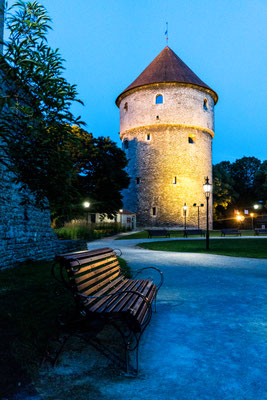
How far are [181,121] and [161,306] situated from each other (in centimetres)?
3621

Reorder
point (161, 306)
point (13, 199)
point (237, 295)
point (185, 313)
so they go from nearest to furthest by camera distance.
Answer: point (185, 313) → point (161, 306) → point (237, 295) → point (13, 199)

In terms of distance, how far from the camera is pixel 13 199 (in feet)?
25.8

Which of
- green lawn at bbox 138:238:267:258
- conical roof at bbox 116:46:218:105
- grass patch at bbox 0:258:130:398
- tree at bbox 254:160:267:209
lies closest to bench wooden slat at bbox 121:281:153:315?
grass patch at bbox 0:258:130:398

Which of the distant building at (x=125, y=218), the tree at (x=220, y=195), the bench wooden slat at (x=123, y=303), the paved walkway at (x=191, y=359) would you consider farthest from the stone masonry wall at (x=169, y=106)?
the bench wooden slat at (x=123, y=303)

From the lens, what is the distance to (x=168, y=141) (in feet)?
130

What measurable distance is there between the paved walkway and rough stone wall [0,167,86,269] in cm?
399

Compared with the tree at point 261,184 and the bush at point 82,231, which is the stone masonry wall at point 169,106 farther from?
the tree at point 261,184

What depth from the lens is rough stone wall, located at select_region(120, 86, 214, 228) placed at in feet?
128

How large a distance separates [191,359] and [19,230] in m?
6.24

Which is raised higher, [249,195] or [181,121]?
[181,121]

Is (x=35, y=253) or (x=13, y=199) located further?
(x=35, y=253)

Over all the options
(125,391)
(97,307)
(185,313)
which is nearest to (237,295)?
(185,313)

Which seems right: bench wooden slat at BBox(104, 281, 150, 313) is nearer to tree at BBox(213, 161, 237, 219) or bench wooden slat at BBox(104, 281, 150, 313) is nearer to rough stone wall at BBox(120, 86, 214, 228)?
rough stone wall at BBox(120, 86, 214, 228)

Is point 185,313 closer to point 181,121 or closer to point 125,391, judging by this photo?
point 125,391
